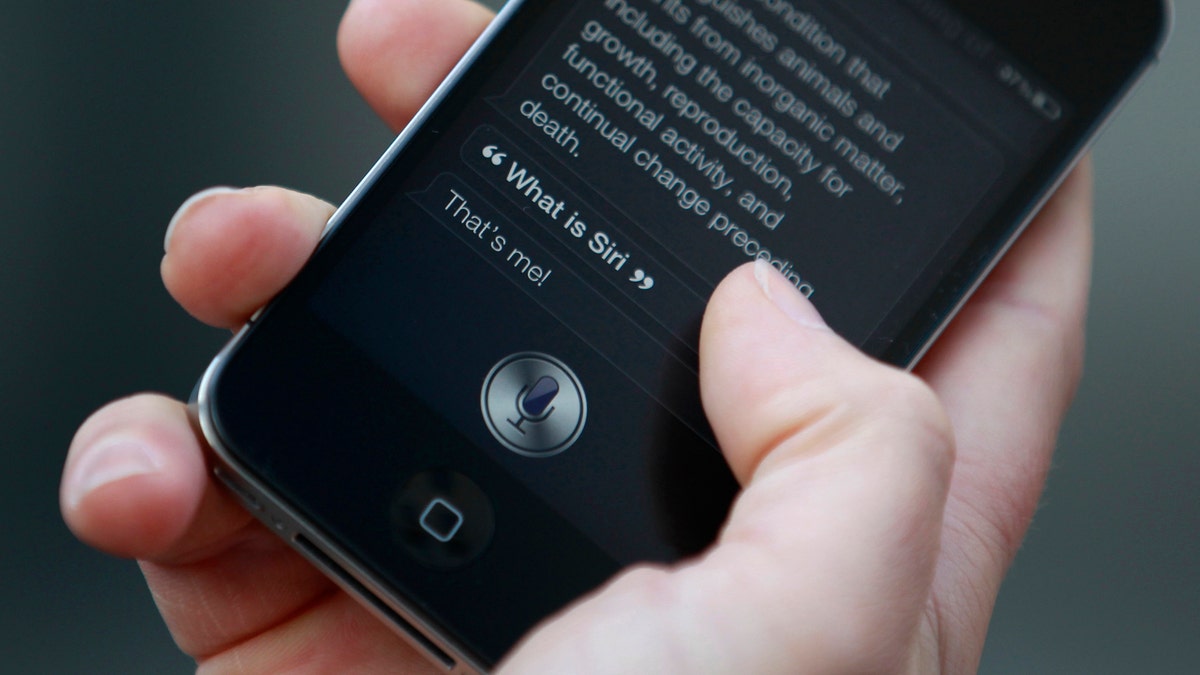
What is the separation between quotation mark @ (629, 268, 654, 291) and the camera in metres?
0.45

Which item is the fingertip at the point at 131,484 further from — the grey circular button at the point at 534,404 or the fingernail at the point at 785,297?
the fingernail at the point at 785,297

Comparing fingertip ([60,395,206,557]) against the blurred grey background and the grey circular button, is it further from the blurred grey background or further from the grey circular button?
the blurred grey background

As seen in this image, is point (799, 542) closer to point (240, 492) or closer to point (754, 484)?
point (754, 484)

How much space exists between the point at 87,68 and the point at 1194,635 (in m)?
0.85

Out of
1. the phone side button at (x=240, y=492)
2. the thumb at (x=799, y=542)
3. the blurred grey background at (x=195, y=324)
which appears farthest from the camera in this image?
the blurred grey background at (x=195, y=324)

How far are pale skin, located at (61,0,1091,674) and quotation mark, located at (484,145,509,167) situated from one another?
3.0 inches

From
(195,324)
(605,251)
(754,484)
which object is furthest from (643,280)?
(195,324)

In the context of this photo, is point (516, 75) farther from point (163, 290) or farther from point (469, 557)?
point (163, 290)

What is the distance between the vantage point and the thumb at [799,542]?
1.08 feet

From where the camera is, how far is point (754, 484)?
0.36 meters

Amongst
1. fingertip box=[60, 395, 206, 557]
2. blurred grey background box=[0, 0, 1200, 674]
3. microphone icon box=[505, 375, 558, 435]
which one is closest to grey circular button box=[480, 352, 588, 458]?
microphone icon box=[505, 375, 558, 435]

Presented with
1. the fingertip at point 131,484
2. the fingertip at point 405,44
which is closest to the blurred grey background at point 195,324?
the fingertip at point 405,44

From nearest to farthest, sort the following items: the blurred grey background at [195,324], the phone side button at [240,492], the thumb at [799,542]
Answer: the thumb at [799,542] → the phone side button at [240,492] → the blurred grey background at [195,324]

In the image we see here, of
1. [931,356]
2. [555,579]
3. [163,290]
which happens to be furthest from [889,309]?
[163,290]
